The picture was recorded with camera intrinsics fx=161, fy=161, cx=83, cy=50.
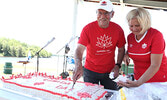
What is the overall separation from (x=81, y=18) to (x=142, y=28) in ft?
18.1

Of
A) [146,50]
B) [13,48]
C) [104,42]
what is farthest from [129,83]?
[13,48]

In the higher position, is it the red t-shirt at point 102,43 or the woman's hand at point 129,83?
the red t-shirt at point 102,43

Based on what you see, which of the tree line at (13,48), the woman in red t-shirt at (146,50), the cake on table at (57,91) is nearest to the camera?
the cake on table at (57,91)

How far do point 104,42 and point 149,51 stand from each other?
1.48ft

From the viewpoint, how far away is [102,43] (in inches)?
56.1

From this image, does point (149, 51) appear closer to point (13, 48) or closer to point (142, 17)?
point (142, 17)

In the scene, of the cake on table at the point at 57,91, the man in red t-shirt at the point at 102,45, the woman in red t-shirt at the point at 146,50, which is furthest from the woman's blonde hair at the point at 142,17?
the cake on table at the point at 57,91

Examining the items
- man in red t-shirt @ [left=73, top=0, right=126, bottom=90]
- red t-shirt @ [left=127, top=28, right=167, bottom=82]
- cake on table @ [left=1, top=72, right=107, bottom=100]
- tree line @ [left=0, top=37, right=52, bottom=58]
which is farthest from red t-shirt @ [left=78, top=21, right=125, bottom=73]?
tree line @ [left=0, top=37, right=52, bottom=58]

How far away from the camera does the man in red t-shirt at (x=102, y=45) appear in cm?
142

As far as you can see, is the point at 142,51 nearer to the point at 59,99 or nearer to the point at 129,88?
the point at 129,88

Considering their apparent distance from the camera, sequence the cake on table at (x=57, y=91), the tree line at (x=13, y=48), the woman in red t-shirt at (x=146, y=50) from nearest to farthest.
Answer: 1. the cake on table at (x=57, y=91)
2. the woman in red t-shirt at (x=146, y=50)
3. the tree line at (x=13, y=48)

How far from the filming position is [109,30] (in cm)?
147

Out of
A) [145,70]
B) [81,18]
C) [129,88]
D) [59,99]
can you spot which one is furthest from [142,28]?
[81,18]

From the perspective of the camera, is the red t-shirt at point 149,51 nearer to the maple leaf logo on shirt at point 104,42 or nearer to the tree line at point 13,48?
the maple leaf logo on shirt at point 104,42
